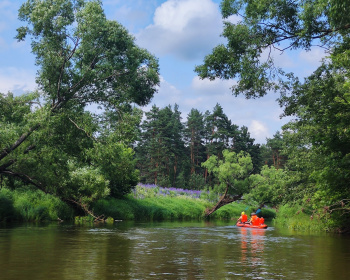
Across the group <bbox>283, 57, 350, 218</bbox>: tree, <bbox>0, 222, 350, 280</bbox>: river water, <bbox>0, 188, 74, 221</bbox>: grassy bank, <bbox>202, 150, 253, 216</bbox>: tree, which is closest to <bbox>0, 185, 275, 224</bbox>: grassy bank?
<bbox>0, 188, 74, 221</bbox>: grassy bank

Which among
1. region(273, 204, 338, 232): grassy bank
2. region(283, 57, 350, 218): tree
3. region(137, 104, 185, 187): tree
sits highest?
region(137, 104, 185, 187): tree

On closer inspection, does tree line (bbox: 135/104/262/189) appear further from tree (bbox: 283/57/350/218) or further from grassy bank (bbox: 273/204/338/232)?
tree (bbox: 283/57/350/218)

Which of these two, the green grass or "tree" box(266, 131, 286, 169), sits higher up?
"tree" box(266, 131, 286, 169)

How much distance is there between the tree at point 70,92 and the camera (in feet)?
70.4

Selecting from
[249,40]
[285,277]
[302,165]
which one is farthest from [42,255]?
[302,165]

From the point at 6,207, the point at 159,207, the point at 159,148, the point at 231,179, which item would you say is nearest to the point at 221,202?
the point at 231,179

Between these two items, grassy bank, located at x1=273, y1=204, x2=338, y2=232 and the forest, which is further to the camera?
grassy bank, located at x1=273, y1=204, x2=338, y2=232

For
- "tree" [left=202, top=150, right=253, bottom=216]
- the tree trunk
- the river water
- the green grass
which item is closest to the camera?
the river water

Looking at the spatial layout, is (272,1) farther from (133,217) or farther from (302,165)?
(133,217)

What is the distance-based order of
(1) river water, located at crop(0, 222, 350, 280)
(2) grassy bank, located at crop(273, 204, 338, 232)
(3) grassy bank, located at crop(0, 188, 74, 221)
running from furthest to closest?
(3) grassy bank, located at crop(0, 188, 74, 221)
(2) grassy bank, located at crop(273, 204, 338, 232)
(1) river water, located at crop(0, 222, 350, 280)

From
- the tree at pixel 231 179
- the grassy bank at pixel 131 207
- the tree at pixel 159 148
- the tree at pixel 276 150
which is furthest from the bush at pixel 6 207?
the tree at pixel 276 150

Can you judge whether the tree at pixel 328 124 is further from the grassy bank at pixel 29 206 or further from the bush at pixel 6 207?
the bush at pixel 6 207

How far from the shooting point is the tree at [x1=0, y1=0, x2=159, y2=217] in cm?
2147

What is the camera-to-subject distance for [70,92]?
2261cm
